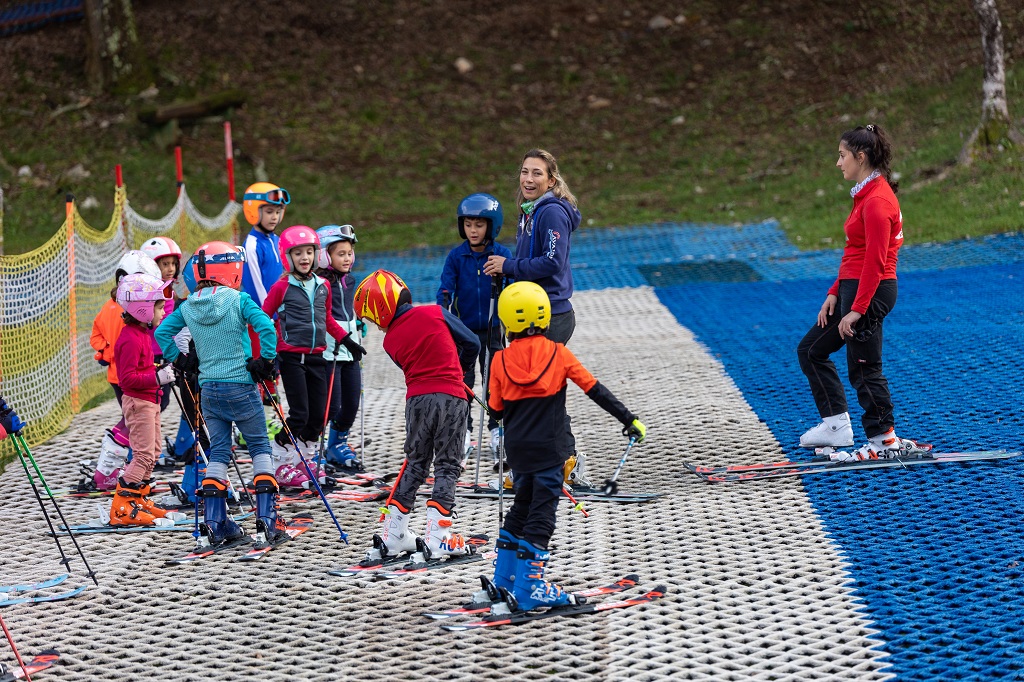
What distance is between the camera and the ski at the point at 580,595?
Answer: 505 cm

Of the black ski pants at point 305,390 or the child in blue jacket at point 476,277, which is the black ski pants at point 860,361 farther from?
the black ski pants at point 305,390

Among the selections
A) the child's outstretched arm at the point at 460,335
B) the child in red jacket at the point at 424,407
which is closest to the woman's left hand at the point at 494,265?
the child's outstretched arm at the point at 460,335

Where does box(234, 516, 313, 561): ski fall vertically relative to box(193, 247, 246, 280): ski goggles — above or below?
below

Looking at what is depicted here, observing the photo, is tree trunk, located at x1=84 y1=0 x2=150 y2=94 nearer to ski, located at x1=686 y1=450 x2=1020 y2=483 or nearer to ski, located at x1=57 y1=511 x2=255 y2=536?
ski, located at x1=57 y1=511 x2=255 y2=536

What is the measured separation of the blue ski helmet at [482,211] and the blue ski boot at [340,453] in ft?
5.09

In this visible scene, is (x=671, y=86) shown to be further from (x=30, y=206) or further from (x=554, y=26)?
(x=30, y=206)

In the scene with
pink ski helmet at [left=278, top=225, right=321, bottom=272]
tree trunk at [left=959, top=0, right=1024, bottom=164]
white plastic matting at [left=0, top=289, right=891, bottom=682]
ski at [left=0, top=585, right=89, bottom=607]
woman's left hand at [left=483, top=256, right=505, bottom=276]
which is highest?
tree trunk at [left=959, top=0, right=1024, bottom=164]

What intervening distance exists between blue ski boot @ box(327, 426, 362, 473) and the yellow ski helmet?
8.61ft

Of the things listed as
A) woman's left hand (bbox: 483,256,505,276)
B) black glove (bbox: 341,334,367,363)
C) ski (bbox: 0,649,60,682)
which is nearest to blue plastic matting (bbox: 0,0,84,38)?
black glove (bbox: 341,334,367,363)

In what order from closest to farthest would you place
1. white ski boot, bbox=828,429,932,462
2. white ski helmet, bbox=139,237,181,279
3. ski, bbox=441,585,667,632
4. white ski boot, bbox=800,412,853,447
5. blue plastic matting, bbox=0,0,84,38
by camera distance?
ski, bbox=441,585,667,632, white ski boot, bbox=828,429,932,462, white ski boot, bbox=800,412,853,447, white ski helmet, bbox=139,237,181,279, blue plastic matting, bbox=0,0,84,38

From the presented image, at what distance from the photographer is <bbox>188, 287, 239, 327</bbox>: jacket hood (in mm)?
6234

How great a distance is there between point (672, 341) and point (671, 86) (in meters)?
13.9

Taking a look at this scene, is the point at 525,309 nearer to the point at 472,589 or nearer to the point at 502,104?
the point at 472,589

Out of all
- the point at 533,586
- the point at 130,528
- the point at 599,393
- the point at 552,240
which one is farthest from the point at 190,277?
the point at 533,586
